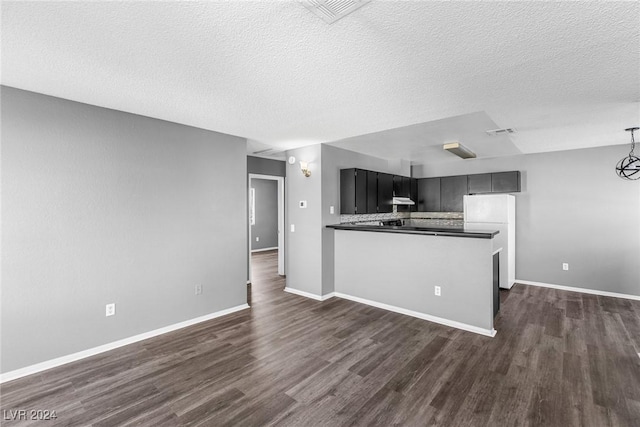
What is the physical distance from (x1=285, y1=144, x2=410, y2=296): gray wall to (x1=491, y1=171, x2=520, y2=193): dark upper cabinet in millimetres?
3071

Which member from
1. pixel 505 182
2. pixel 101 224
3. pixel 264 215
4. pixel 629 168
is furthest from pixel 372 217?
pixel 264 215

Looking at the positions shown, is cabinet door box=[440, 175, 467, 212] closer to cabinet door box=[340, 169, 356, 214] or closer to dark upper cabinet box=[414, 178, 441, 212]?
dark upper cabinet box=[414, 178, 441, 212]

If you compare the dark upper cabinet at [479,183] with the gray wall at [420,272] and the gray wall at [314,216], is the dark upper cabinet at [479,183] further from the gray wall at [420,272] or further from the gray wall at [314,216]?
the gray wall at [420,272]

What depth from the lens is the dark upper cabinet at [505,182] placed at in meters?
5.57

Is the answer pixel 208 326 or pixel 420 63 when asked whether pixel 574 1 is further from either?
pixel 208 326

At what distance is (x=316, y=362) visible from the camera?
2758 millimetres

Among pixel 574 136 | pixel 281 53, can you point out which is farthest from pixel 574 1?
pixel 574 136

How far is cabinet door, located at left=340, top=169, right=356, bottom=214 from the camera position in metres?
4.90

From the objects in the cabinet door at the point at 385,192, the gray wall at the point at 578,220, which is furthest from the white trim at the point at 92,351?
the gray wall at the point at 578,220

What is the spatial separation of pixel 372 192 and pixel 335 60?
3424 millimetres

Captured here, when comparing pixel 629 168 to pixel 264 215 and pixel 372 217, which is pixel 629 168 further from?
pixel 264 215

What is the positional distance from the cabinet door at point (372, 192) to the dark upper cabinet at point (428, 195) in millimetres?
2007

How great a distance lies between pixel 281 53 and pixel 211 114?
1.56 m

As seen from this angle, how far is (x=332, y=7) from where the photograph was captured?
1.52m
